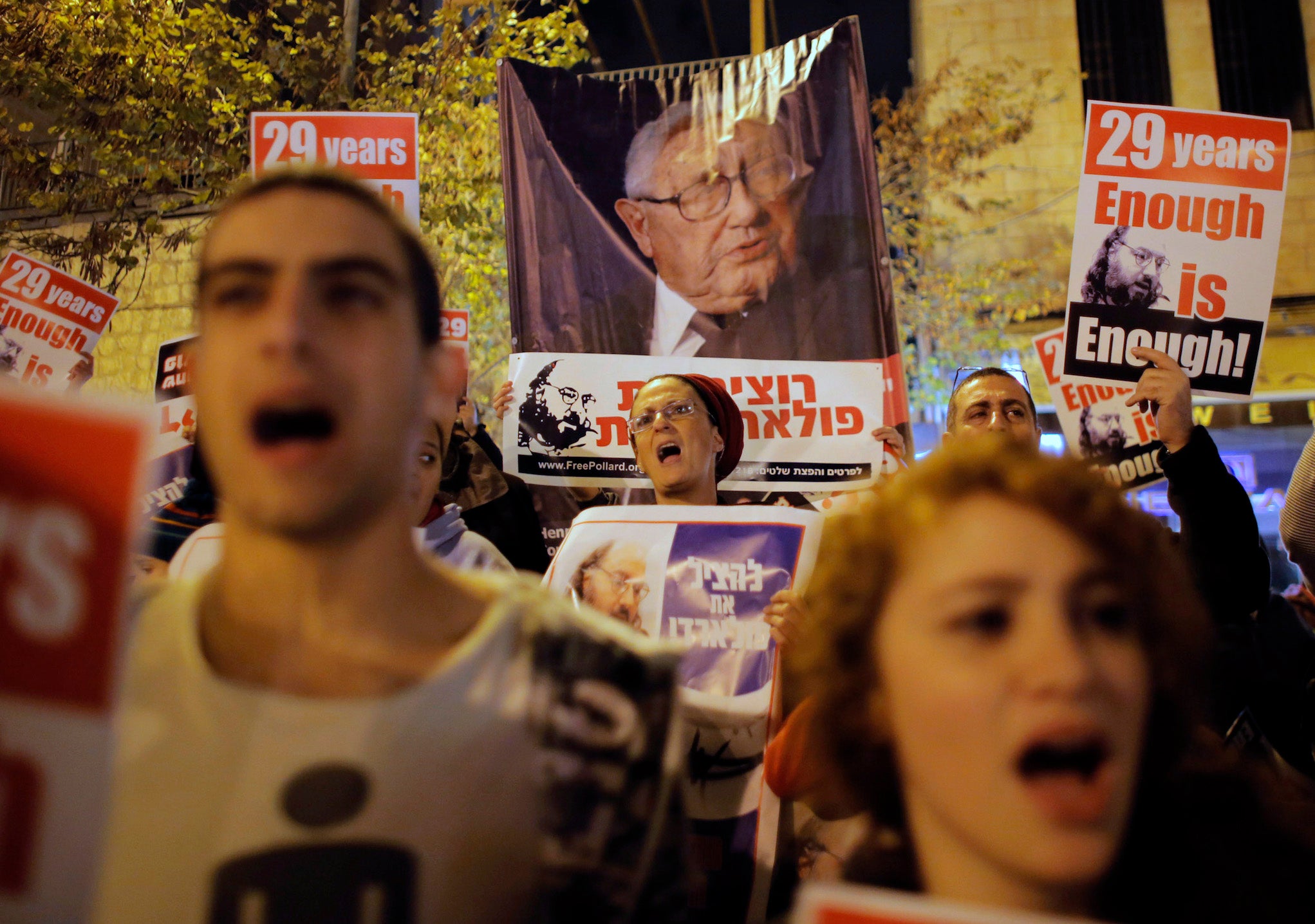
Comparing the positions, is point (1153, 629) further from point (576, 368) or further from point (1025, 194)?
point (1025, 194)

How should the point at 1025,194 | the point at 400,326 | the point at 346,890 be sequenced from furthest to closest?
the point at 1025,194
the point at 400,326
the point at 346,890

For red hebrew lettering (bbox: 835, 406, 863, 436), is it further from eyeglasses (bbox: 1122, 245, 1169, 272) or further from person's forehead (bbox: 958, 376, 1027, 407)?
eyeglasses (bbox: 1122, 245, 1169, 272)

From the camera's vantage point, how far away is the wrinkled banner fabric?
4039 millimetres

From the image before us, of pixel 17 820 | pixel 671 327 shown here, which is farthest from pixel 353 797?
pixel 671 327

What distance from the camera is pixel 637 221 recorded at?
14.0 feet

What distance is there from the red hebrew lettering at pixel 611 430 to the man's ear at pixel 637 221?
0.76 meters

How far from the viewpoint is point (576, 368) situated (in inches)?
163

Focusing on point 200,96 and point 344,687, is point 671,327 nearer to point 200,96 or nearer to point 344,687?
Answer: point 344,687

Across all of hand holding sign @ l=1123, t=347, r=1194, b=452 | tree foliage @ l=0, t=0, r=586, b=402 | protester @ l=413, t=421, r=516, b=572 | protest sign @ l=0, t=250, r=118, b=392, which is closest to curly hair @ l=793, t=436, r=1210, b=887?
protester @ l=413, t=421, r=516, b=572

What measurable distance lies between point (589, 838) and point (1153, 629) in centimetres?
72

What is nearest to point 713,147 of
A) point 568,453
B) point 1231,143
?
point 568,453

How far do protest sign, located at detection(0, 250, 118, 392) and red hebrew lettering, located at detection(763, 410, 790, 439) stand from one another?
330cm

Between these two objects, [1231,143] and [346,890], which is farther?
[1231,143]

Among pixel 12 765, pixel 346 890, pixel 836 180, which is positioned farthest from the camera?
pixel 836 180
